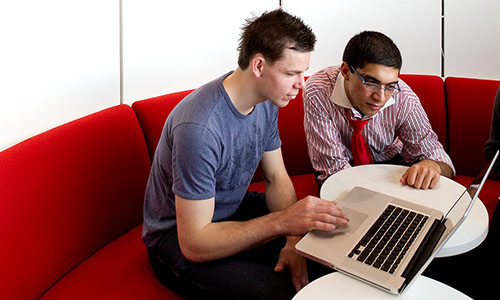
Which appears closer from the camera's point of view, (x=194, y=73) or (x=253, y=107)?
(x=253, y=107)

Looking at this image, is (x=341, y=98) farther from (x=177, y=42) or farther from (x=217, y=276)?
(x=217, y=276)

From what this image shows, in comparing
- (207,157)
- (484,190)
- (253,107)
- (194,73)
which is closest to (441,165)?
(484,190)

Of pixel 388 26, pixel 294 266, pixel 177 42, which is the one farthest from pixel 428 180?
pixel 388 26

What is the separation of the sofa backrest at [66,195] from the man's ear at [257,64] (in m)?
0.68

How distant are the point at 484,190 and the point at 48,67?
1.91 meters

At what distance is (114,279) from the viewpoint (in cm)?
152

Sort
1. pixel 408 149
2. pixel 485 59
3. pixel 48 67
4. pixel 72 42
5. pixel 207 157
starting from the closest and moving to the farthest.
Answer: pixel 207 157 → pixel 48 67 → pixel 72 42 → pixel 408 149 → pixel 485 59

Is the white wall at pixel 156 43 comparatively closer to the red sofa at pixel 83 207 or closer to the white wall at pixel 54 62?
the white wall at pixel 54 62

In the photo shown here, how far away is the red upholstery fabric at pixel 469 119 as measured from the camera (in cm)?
229

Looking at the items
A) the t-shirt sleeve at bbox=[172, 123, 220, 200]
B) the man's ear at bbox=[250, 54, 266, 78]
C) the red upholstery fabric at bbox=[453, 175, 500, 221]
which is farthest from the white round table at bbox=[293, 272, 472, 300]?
the red upholstery fabric at bbox=[453, 175, 500, 221]

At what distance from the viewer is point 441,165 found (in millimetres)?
1870

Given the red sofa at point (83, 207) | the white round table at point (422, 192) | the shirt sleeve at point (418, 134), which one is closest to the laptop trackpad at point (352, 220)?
the white round table at point (422, 192)

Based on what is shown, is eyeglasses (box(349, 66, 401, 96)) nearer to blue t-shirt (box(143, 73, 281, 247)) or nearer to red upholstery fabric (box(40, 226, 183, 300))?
blue t-shirt (box(143, 73, 281, 247))

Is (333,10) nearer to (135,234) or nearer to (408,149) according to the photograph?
(408,149)
